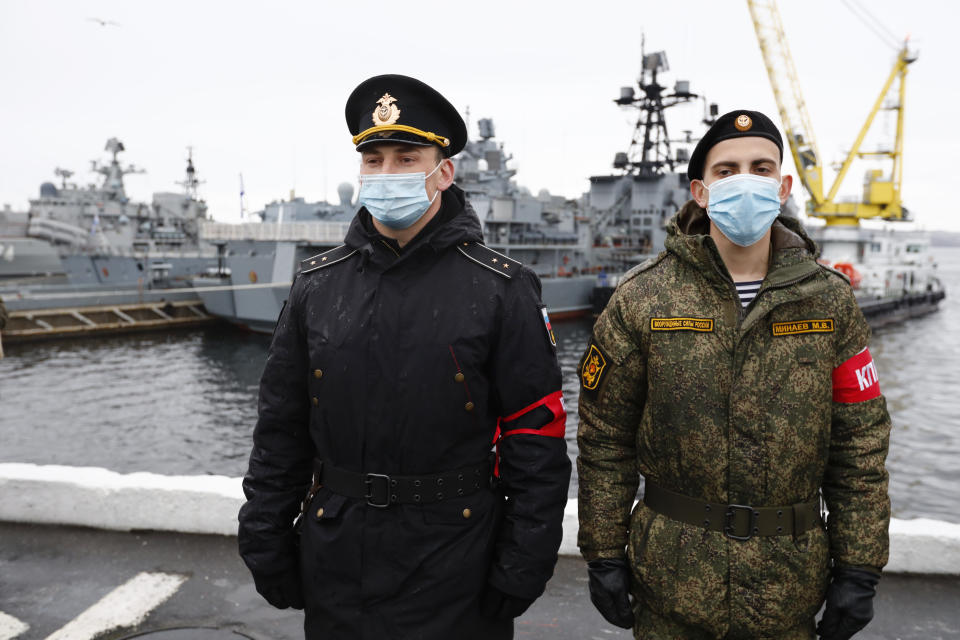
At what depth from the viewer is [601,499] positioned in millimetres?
1999

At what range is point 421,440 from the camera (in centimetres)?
190

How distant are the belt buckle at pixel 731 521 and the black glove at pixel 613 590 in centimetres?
35

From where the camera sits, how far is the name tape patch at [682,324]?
74.4 inches

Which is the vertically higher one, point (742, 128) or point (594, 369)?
point (742, 128)

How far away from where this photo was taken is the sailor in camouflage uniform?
1.82 meters

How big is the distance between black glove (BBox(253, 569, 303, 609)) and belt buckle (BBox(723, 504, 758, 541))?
1389 mm

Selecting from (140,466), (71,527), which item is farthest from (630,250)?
(71,527)

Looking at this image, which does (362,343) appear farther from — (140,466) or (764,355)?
(140,466)

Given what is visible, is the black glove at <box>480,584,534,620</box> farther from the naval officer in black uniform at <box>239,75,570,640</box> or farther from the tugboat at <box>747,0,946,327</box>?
the tugboat at <box>747,0,946,327</box>

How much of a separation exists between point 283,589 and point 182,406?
15.2 metres

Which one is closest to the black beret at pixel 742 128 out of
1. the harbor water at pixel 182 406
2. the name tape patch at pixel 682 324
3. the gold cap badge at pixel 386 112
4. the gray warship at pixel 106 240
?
the name tape patch at pixel 682 324

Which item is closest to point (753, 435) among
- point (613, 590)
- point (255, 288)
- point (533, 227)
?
point (613, 590)

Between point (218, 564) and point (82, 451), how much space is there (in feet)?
36.4

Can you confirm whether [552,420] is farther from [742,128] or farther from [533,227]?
[533,227]
